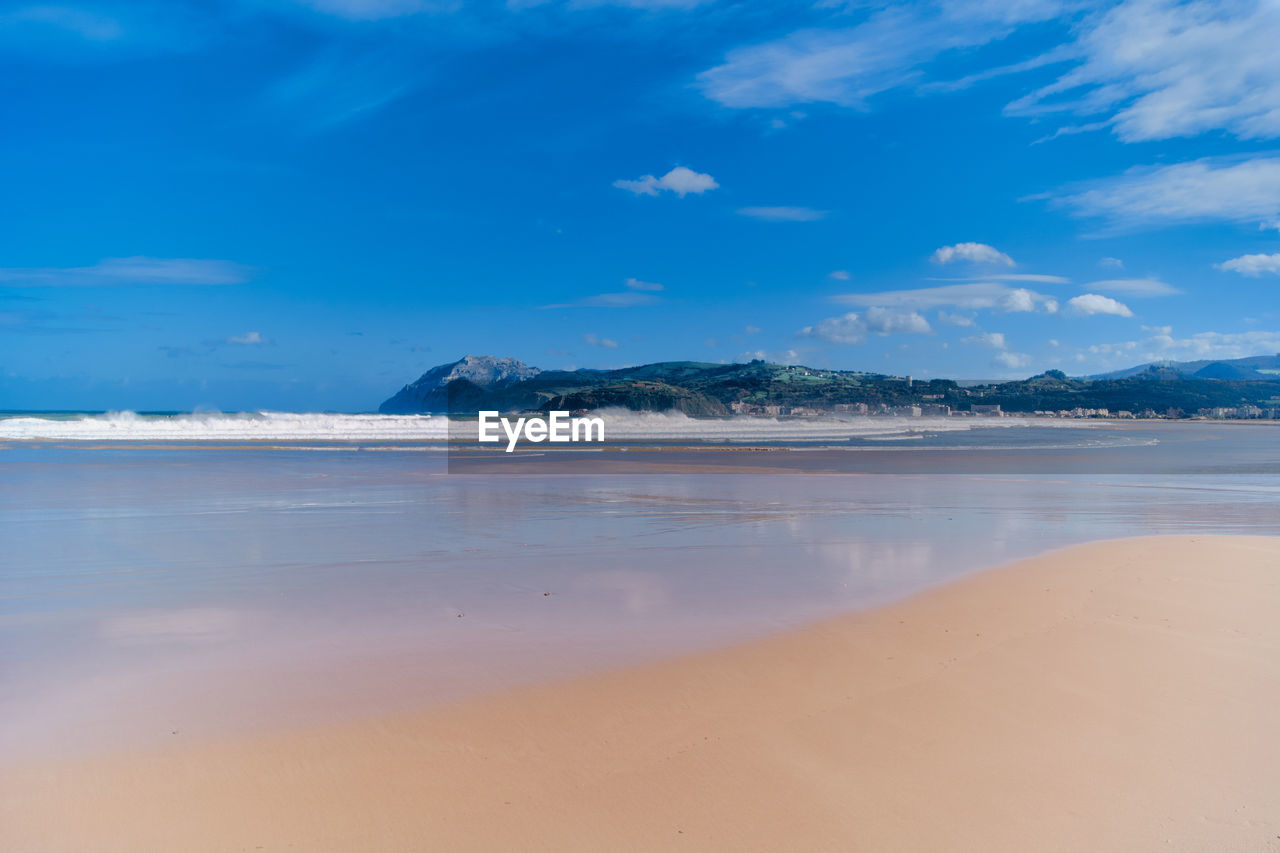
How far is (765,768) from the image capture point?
10.4ft

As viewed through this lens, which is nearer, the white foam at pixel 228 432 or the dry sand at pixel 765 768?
the dry sand at pixel 765 768

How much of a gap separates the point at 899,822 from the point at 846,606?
3.19 m

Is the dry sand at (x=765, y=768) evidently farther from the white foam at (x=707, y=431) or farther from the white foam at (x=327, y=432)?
the white foam at (x=707, y=431)

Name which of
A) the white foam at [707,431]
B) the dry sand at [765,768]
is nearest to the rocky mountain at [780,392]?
the white foam at [707,431]

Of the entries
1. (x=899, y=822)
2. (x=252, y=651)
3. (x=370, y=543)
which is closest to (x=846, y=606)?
(x=899, y=822)

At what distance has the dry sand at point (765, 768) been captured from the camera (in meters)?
2.71

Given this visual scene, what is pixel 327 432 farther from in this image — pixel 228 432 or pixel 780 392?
pixel 780 392

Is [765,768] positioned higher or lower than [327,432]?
lower

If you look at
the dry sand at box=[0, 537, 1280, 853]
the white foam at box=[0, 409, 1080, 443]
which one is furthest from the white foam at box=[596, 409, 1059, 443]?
the dry sand at box=[0, 537, 1280, 853]

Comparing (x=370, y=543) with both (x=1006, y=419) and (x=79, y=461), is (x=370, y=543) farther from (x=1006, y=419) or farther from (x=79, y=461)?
(x=1006, y=419)

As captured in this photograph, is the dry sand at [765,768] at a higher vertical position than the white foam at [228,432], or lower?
lower

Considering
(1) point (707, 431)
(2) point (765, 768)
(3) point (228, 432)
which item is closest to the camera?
(2) point (765, 768)

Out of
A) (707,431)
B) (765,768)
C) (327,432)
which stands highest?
(327,432)

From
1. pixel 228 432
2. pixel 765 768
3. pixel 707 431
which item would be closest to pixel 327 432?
pixel 228 432
